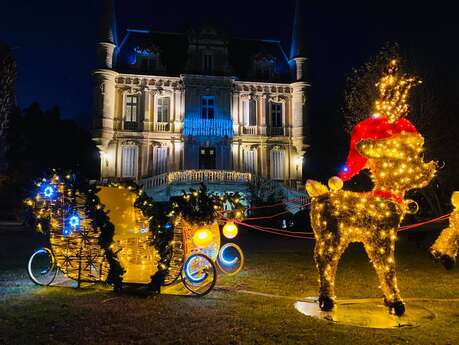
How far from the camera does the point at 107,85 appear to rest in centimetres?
2766

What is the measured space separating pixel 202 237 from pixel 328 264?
2.68 metres

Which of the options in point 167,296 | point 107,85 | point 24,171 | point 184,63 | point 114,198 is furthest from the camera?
point 24,171

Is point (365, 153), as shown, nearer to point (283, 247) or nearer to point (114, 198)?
point (114, 198)

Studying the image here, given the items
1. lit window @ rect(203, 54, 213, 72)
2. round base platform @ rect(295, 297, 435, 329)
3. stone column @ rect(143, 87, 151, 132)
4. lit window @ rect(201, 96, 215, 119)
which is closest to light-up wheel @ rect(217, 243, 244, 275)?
round base platform @ rect(295, 297, 435, 329)

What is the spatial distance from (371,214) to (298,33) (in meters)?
27.3

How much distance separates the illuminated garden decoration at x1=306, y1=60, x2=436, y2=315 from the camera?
6.59 metres

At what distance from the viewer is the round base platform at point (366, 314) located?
608cm

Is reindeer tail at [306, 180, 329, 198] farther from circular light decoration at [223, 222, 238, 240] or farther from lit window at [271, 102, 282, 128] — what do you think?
lit window at [271, 102, 282, 128]

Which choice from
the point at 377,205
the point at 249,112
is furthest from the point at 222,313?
the point at 249,112

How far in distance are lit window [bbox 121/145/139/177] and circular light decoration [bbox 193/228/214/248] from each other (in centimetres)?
2082

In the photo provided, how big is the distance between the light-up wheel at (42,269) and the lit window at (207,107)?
1928 cm

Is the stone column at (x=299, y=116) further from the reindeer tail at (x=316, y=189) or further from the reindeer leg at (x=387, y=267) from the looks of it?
the reindeer leg at (x=387, y=267)

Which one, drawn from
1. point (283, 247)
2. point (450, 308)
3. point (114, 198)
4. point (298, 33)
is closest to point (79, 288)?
point (114, 198)

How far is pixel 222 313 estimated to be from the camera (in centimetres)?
654
